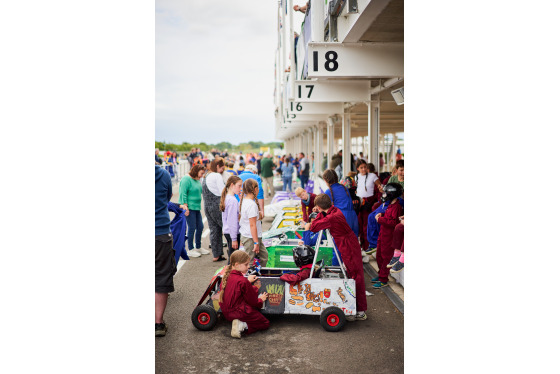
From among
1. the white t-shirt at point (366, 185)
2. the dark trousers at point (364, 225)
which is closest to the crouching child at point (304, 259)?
the dark trousers at point (364, 225)

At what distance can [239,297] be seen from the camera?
5492 mm

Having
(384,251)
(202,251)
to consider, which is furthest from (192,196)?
(384,251)

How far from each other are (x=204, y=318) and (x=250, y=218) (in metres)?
1.64

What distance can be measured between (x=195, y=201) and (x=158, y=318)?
409 cm

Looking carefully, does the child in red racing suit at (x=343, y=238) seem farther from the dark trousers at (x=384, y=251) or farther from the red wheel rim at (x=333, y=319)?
the dark trousers at (x=384, y=251)

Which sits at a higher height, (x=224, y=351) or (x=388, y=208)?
(x=388, y=208)

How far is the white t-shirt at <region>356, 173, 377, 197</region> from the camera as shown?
9648 millimetres

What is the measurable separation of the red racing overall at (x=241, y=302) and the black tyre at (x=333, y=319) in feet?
2.34

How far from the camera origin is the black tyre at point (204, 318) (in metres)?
5.66
